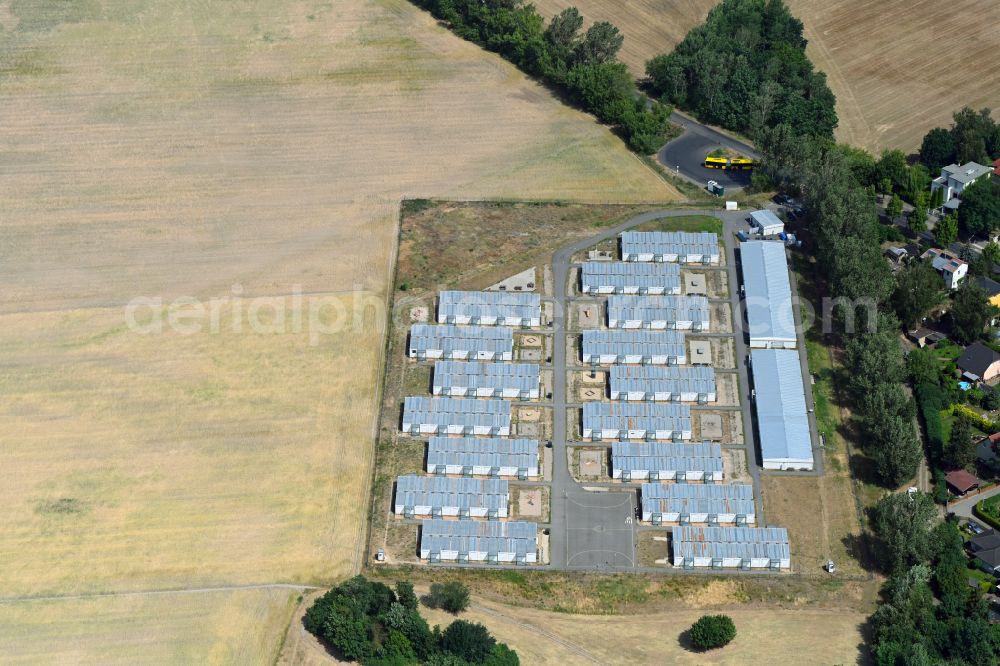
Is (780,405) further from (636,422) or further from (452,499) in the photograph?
(452,499)

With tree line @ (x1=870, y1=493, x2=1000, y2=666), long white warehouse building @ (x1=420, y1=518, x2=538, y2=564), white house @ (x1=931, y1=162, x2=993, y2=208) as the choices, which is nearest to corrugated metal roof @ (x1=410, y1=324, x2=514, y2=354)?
long white warehouse building @ (x1=420, y1=518, x2=538, y2=564)

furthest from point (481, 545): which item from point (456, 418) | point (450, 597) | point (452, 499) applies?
point (456, 418)

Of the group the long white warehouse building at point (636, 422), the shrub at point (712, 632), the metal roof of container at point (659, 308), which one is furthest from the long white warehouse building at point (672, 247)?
the shrub at point (712, 632)

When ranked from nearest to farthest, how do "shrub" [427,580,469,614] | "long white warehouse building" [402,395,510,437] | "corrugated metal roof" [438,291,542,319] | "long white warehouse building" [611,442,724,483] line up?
"shrub" [427,580,469,614], "long white warehouse building" [611,442,724,483], "long white warehouse building" [402,395,510,437], "corrugated metal roof" [438,291,542,319]

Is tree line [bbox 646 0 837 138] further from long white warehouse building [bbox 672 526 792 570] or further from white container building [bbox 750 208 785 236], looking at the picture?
long white warehouse building [bbox 672 526 792 570]

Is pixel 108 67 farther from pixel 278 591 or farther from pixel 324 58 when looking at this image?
pixel 278 591

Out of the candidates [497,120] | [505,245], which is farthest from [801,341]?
[497,120]
